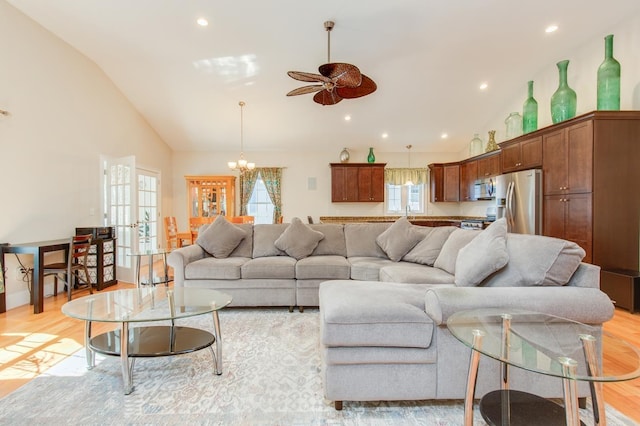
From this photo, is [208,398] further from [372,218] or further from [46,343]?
[372,218]

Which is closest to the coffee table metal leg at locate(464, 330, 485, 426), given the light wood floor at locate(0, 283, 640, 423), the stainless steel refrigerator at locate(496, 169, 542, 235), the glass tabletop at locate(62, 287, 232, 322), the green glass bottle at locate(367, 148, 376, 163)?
the light wood floor at locate(0, 283, 640, 423)

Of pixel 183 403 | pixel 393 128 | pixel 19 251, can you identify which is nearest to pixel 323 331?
pixel 183 403

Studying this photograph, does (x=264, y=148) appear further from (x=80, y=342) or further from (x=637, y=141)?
(x=637, y=141)

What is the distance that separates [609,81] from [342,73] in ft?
10.8

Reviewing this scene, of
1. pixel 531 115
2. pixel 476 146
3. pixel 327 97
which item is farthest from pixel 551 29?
pixel 327 97

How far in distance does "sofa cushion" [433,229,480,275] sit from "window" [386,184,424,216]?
15.6ft

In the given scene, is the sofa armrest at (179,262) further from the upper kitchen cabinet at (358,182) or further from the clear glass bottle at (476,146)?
the clear glass bottle at (476,146)

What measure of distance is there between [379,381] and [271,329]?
1.45 metres

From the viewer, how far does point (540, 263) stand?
1963 millimetres

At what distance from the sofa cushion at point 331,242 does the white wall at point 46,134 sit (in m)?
3.48

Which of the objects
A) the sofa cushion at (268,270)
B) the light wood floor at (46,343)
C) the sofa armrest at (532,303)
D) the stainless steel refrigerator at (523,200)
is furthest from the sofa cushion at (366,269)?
the stainless steel refrigerator at (523,200)

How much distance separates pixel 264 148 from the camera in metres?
7.81

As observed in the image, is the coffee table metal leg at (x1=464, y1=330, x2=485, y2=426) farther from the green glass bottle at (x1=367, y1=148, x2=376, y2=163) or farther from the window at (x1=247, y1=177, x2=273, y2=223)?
the window at (x1=247, y1=177, x2=273, y2=223)

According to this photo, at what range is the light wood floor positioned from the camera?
193 cm
